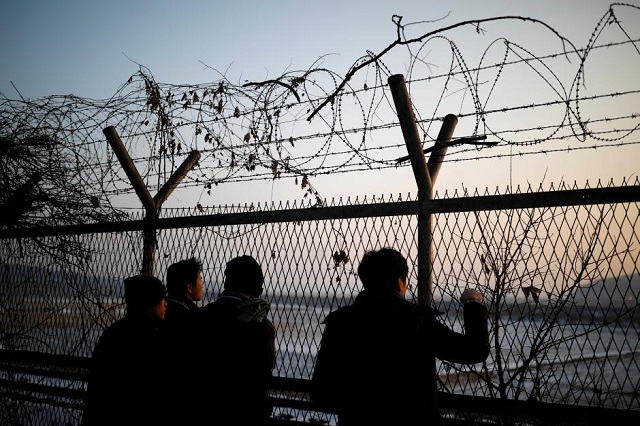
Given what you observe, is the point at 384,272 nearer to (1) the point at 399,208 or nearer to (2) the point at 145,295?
(1) the point at 399,208

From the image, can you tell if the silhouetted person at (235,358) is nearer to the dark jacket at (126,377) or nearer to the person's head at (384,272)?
the dark jacket at (126,377)

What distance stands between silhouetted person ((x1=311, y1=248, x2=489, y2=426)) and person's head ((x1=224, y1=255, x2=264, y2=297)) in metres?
0.48

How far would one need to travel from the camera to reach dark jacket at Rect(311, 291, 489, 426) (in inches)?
81.5

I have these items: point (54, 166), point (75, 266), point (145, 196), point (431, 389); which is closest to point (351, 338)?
point (431, 389)

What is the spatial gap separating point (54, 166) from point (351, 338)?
164 inches

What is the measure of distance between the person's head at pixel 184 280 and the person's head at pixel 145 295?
0.34m

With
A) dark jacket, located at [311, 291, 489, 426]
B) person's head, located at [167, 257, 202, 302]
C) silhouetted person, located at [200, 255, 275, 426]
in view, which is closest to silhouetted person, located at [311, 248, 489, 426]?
dark jacket, located at [311, 291, 489, 426]

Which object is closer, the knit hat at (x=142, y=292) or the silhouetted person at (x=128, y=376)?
the silhouetted person at (x=128, y=376)

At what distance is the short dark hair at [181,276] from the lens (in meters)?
2.94

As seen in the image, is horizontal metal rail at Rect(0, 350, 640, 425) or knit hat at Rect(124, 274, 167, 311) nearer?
horizontal metal rail at Rect(0, 350, 640, 425)

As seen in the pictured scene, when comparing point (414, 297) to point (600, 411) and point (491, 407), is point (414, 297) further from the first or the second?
point (600, 411)

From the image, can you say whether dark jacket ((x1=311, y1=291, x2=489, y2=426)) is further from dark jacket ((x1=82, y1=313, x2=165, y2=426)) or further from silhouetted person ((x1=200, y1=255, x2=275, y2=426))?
dark jacket ((x1=82, y1=313, x2=165, y2=426))

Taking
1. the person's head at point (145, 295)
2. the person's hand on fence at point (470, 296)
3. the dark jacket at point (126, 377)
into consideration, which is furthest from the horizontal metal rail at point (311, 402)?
A: the person's head at point (145, 295)

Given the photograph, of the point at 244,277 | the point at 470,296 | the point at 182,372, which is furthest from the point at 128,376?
the point at 470,296
